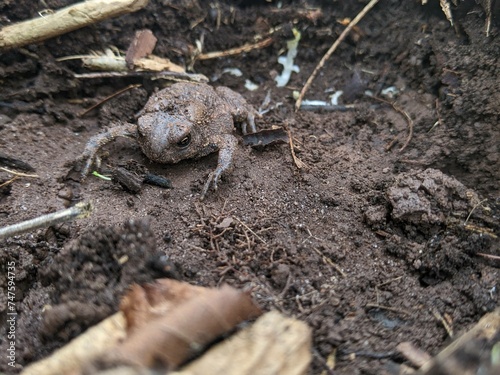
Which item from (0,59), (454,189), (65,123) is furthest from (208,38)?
(454,189)

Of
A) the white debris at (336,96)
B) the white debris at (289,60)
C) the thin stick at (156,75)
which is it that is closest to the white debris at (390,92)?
the white debris at (336,96)

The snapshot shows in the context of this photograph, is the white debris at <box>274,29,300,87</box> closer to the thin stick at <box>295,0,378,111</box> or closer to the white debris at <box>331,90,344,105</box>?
the thin stick at <box>295,0,378,111</box>

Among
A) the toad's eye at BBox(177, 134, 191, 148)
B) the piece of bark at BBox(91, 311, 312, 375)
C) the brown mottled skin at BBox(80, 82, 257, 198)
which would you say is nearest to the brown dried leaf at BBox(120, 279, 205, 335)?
the piece of bark at BBox(91, 311, 312, 375)

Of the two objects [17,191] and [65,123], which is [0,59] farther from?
[17,191]

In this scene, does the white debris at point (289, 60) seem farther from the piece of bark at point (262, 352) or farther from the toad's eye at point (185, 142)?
the piece of bark at point (262, 352)

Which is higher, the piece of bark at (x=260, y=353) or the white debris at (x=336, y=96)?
the white debris at (x=336, y=96)
